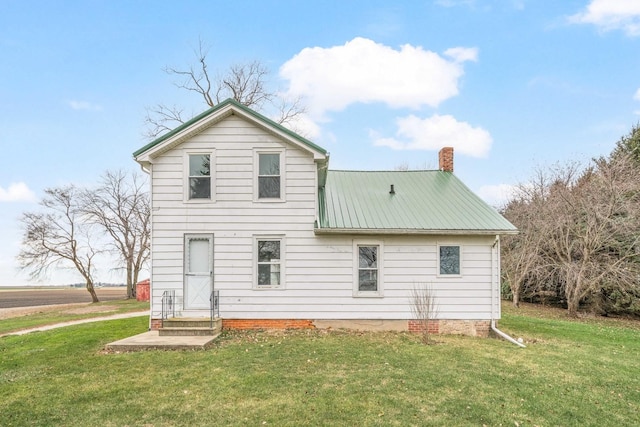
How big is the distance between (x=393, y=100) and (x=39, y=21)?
1744 cm

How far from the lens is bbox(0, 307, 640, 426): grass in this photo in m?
4.99

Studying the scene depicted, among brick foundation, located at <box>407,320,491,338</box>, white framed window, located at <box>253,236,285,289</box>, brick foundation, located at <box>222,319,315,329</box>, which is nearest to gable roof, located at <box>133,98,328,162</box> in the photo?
white framed window, located at <box>253,236,285,289</box>

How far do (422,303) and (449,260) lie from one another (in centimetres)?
154

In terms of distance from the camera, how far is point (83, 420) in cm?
483

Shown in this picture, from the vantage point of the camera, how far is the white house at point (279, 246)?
10414 millimetres

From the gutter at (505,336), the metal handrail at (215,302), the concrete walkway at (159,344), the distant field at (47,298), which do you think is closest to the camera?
the concrete walkway at (159,344)

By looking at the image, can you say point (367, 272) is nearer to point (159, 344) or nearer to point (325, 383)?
point (325, 383)

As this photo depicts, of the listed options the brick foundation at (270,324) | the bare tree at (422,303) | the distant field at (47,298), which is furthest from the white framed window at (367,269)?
the distant field at (47,298)

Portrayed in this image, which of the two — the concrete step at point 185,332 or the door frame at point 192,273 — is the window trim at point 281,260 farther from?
the concrete step at point 185,332

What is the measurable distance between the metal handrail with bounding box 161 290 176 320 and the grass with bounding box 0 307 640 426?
1.56 m

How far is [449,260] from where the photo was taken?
10.7 meters

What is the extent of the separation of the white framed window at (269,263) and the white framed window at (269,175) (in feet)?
4.16

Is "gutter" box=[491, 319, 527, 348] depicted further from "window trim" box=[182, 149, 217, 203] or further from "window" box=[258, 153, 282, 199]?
"window trim" box=[182, 149, 217, 203]

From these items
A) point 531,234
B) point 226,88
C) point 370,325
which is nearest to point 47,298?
point 226,88
